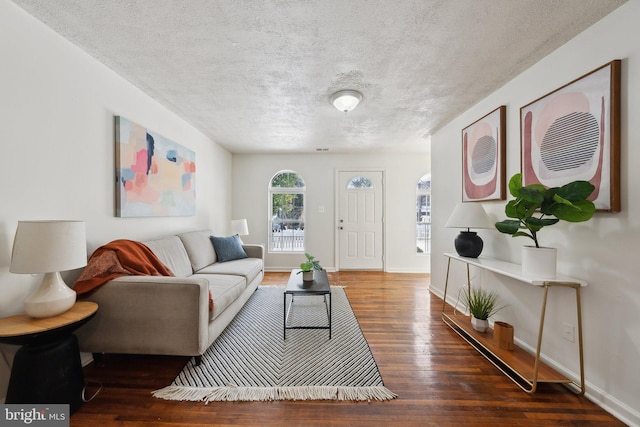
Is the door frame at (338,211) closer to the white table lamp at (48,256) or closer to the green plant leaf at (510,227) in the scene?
the green plant leaf at (510,227)

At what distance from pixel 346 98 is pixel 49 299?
2.55 meters

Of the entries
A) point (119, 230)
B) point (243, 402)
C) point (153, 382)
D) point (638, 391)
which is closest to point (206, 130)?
point (119, 230)

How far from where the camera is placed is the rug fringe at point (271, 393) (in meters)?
1.54

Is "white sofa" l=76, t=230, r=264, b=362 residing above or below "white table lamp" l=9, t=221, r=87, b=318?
below

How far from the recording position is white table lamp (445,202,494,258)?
2254 millimetres

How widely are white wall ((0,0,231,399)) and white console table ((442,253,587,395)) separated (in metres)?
3.14

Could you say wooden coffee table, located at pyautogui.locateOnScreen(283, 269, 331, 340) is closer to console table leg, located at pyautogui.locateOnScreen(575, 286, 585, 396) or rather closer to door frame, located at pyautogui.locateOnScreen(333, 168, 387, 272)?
console table leg, located at pyautogui.locateOnScreen(575, 286, 585, 396)

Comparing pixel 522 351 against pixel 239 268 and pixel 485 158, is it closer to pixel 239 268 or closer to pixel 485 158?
pixel 485 158

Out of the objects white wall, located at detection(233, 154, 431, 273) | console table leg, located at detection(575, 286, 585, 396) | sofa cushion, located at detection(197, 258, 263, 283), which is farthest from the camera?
white wall, located at detection(233, 154, 431, 273)

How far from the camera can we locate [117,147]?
212cm

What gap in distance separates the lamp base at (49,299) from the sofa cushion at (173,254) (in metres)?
0.87

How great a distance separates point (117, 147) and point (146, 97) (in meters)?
0.69

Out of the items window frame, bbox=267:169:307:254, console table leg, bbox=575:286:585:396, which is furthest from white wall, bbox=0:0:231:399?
console table leg, bbox=575:286:585:396

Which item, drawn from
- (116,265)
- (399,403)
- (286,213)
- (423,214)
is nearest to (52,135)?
(116,265)
